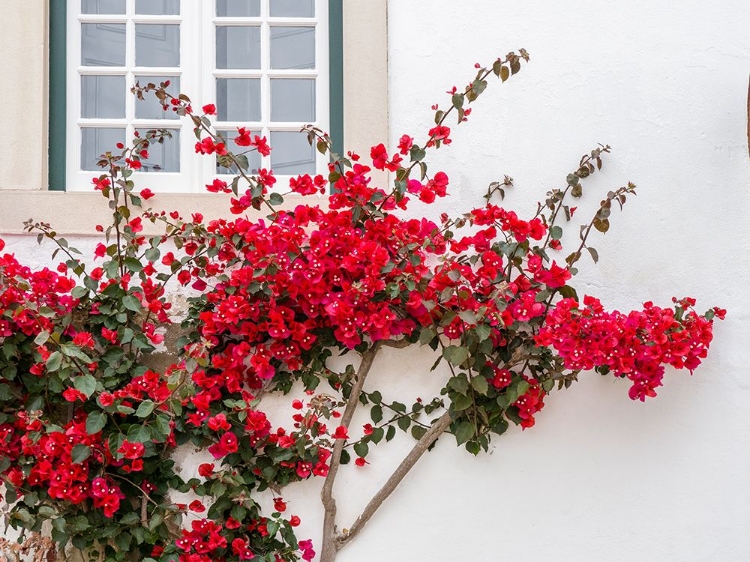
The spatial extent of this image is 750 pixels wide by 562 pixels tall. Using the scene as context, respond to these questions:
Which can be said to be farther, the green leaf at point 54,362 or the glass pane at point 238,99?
the glass pane at point 238,99

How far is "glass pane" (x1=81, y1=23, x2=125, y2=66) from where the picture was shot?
3334 millimetres

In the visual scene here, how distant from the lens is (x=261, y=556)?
2.88 metres

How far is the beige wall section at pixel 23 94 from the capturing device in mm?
3084

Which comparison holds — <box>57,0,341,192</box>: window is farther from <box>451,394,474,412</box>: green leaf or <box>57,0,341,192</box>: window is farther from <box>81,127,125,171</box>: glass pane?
<box>451,394,474,412</box>: green leaf

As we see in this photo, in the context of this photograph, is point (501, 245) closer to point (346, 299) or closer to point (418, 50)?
point (346, 299)

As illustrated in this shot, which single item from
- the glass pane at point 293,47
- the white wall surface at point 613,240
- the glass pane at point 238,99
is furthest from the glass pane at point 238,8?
the white wall surface at point 613,240

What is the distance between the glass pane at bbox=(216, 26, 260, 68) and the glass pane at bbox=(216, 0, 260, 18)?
51 mm

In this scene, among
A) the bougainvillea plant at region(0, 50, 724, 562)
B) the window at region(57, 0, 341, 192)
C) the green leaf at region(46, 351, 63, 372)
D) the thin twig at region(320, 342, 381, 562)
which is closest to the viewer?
the green leaf at region(46, 351, 63, 372)

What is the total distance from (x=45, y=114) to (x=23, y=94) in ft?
0.33

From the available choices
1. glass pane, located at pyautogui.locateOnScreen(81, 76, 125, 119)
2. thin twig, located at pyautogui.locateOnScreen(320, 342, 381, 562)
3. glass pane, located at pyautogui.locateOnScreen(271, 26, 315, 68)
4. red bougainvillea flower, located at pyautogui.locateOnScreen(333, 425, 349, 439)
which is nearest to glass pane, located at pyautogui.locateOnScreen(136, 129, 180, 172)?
glass pane, located at pyautogui.locateOnScreen(81, 76, 125, 119)

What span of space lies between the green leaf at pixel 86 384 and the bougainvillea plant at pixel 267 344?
17 mm

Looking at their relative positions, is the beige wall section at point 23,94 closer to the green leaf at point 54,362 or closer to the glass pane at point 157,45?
the glass pane at point 157,45

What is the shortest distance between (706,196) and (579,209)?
0.49 meters

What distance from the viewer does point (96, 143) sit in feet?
10.9
